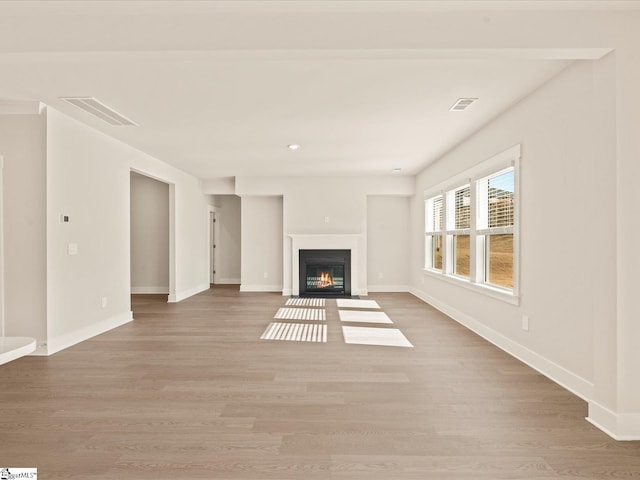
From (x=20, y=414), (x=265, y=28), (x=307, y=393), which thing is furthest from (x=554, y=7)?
(x=20, y=414)

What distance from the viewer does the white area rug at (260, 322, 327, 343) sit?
459 cm

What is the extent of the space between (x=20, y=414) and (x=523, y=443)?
321cm

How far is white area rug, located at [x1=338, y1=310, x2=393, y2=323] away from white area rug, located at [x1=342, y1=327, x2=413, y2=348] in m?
0.52

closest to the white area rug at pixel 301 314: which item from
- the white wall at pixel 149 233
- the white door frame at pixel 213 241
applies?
the white wall at pixel 149 233

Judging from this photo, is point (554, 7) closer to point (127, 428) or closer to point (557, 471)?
point (557, 471)

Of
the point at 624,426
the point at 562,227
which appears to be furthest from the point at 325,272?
the point at 624,426

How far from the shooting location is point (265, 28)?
7.66 ft

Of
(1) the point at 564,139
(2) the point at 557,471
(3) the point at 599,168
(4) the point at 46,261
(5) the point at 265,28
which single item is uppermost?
(5) the point at 265,28

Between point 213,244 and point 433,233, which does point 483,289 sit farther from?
point 213,244

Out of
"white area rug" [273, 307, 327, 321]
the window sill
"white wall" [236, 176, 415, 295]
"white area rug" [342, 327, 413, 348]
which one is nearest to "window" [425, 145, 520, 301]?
the window sill

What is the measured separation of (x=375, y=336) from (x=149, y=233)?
5853 millimetres

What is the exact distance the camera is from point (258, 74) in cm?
312

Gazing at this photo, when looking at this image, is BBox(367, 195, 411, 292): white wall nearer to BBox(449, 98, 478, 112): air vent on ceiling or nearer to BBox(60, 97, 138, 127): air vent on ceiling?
BBox(449, 98, 478, 112): air vent on ceiling

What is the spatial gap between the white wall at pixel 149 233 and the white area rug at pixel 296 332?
410cm
